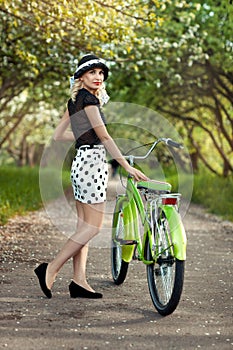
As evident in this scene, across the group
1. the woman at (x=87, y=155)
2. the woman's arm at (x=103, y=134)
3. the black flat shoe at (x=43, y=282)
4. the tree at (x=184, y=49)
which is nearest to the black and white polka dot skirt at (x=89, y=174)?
the woman at (x=87, y=155)

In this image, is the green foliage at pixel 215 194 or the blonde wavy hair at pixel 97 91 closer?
the blonde wavy hair at pixel 97 91

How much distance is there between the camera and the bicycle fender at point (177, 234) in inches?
235

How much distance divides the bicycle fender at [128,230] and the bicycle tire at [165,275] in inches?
20.4

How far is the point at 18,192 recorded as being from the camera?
704 inches

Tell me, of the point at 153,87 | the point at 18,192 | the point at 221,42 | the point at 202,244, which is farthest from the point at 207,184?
the point at 202,244

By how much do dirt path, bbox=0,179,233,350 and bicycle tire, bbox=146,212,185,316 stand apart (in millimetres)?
114

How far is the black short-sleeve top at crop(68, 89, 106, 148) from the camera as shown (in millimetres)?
6652

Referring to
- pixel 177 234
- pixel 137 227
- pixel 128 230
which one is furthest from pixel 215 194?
pixel 177 234

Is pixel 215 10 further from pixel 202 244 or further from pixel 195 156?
pixel 195 156

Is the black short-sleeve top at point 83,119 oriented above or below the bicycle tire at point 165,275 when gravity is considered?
above

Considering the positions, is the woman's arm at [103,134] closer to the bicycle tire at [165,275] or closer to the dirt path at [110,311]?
the bicycle tire at [165,275]

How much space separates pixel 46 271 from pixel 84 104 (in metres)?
1.45

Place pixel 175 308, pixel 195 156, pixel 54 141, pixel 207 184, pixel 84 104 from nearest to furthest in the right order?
pixel 175 308
pixel 84 104
pixel 54 141
pixel 207 184
pixel 195 156

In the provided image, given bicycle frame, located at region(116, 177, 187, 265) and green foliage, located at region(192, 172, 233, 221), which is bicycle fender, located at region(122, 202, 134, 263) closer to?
bicycle frame, located at region(116, 177, 187, 265)
